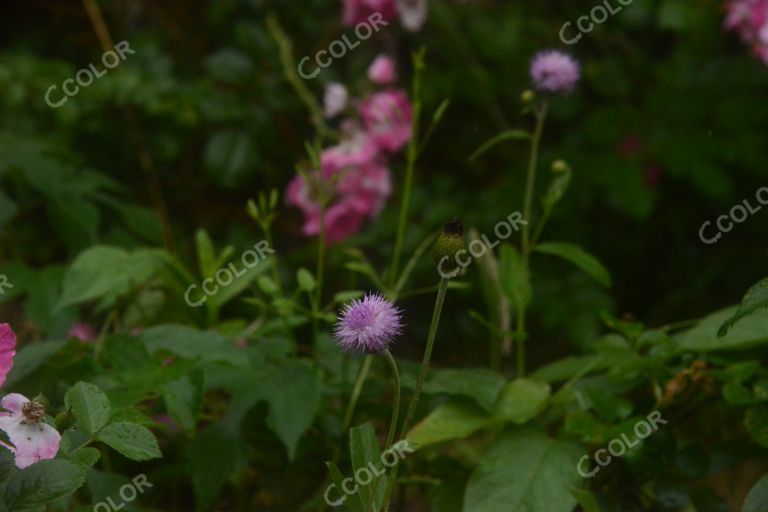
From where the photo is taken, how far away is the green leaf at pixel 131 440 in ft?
3.02

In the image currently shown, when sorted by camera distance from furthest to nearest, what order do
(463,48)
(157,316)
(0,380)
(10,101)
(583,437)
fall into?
(463,48) < (10,101) < (157,316) < (583,437) < (0,380)

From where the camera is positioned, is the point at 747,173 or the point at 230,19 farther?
the point at 230,19

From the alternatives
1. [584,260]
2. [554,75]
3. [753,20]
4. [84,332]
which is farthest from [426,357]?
[753,20]

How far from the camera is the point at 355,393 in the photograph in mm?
1430

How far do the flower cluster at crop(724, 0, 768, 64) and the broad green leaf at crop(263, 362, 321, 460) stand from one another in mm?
1218

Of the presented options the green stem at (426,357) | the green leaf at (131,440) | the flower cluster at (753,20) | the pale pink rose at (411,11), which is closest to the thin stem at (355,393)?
the green stem at (426,357)

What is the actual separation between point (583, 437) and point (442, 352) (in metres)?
1.33

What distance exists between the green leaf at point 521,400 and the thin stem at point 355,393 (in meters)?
0.22

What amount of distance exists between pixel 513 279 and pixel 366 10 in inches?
38.7

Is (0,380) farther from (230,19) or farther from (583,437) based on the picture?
(230,19)

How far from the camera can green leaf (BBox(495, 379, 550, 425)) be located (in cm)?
129

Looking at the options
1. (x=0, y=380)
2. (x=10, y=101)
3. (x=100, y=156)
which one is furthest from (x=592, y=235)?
(x=0, y=380)

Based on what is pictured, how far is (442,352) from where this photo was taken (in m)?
2.57

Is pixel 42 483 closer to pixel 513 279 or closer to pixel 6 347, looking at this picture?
pixel 6 347
